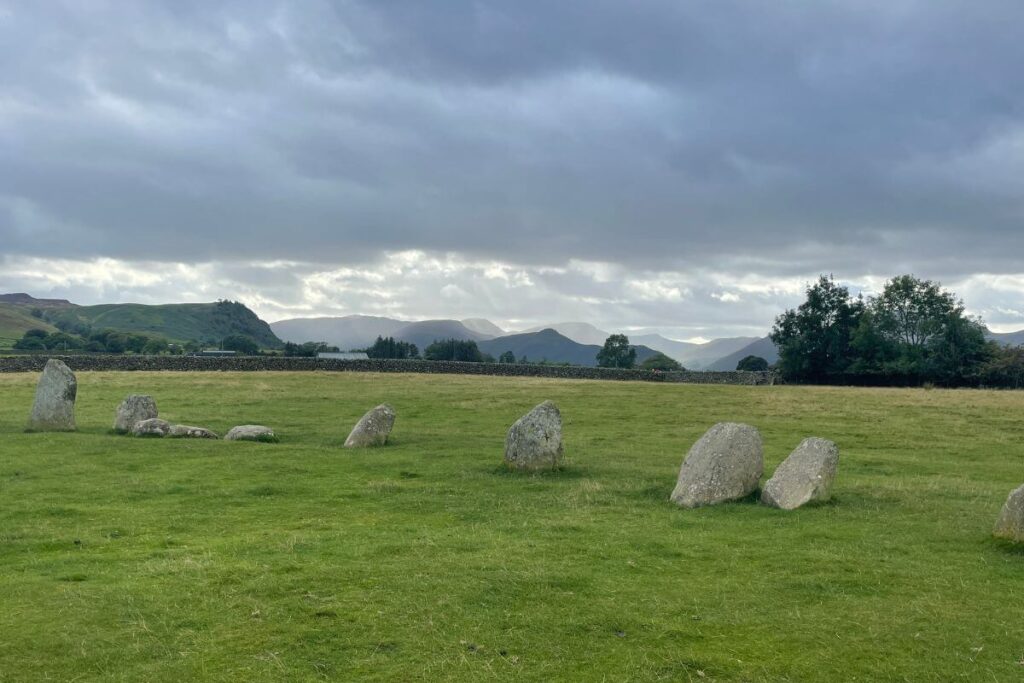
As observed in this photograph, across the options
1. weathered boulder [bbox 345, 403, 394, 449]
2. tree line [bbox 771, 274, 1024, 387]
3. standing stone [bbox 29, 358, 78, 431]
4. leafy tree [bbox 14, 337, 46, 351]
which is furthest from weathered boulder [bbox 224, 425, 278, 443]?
leafy tree [bbox 14, 337, 46, 351]


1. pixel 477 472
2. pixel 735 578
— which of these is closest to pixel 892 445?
pixel 477 472

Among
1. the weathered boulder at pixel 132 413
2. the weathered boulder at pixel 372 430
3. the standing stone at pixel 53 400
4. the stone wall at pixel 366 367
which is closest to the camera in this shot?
the weathered boulder at pixel 372 430

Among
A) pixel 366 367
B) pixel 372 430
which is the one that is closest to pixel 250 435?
pixel 372 430

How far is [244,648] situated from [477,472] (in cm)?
1243

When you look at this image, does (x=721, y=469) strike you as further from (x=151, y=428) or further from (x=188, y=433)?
(x=151, y=428)

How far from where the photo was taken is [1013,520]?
1298cm

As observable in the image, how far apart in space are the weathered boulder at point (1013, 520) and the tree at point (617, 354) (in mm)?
133935

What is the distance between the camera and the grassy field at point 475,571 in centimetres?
839

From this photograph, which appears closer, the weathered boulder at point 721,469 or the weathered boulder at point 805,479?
the weathered boulder at point 805,479

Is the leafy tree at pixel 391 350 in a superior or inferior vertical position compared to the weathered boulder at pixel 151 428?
superior

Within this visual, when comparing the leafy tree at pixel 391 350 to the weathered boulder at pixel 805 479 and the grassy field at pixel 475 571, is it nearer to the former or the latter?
the grassy field at pixel 475 571

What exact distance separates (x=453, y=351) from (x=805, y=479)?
428 feet

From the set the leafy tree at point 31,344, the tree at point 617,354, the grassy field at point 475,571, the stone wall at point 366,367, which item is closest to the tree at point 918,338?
the stone wall at point 366,367

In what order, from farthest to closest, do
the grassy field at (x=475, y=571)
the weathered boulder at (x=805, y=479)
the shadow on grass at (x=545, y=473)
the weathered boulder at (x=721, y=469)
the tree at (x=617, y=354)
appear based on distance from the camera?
1. the tree at (x=617, y=354)
2. the shadow on grass at (x=545, y=473)
3. the weathered boulder at (x=721, y=469)
4. the weathered boulder at (x=805, y=479)
5. the grassy field at (x=475, y=571)
